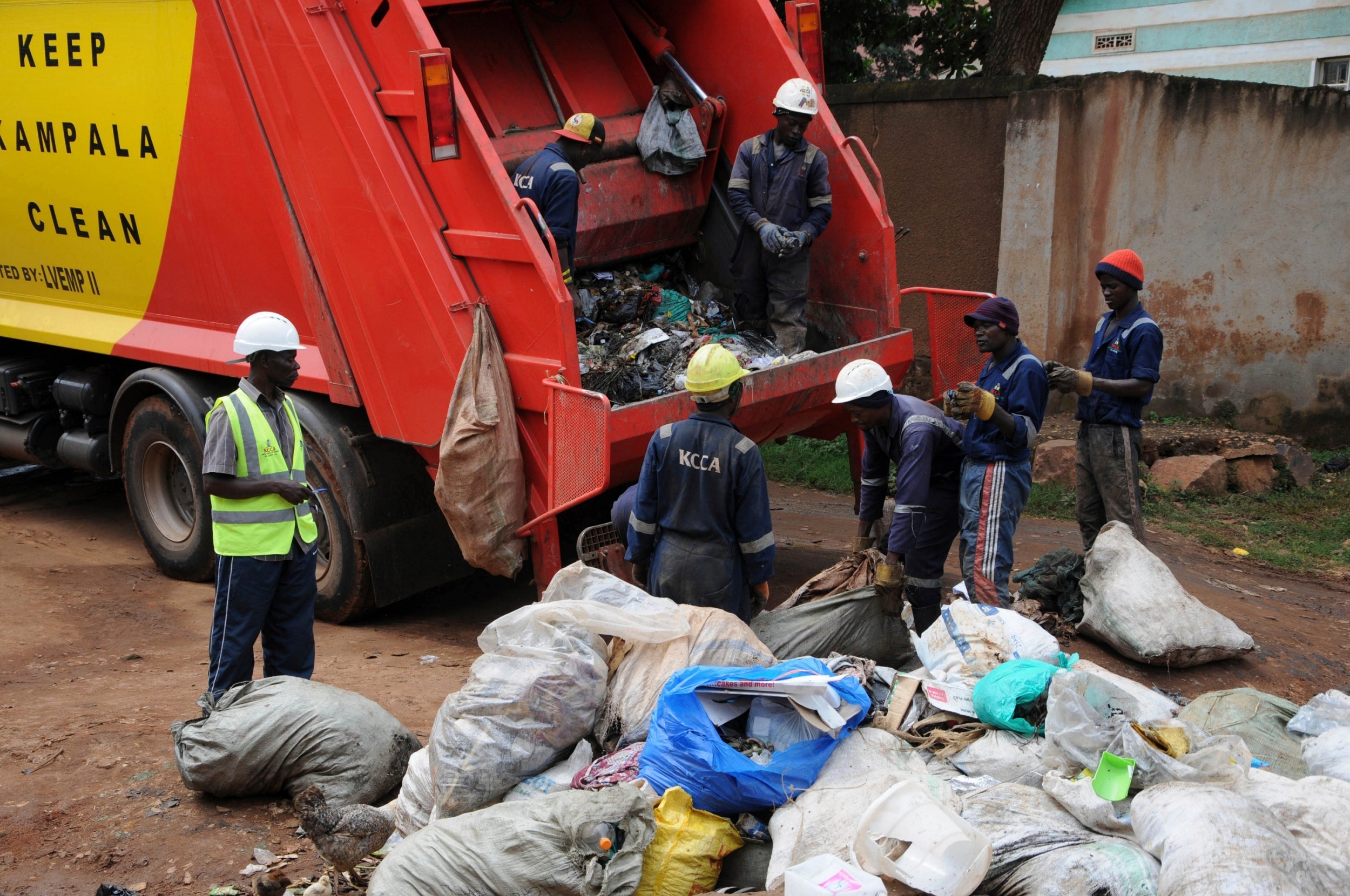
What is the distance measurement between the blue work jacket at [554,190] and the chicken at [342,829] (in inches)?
88.1

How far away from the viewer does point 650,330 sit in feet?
15.6

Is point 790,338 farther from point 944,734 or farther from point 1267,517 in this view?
point 1267,517

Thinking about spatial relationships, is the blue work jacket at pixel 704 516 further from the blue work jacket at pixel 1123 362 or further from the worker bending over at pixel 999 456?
the blue work jacket at pixel 1123 362

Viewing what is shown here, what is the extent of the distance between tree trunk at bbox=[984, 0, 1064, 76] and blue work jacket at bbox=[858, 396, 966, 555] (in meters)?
5.19

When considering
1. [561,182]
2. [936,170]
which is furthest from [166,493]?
[936,170]

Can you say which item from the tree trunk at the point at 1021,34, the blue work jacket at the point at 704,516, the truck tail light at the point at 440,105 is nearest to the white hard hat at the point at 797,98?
the truck tail light at the point at 440,105

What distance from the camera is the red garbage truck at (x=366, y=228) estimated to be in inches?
158

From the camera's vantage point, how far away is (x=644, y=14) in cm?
519

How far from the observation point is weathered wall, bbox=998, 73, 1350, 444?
6781mm

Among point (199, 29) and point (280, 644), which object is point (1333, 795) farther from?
point (199, 29)

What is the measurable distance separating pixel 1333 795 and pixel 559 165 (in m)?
3.23

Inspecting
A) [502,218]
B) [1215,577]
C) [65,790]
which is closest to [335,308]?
[502,218]

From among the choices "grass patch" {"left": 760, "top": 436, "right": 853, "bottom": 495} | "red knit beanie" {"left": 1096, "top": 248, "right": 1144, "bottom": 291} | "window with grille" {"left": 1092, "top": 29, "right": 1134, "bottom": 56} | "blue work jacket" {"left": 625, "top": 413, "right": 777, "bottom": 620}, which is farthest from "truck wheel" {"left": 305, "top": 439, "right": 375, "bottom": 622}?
"window with grille" {"left": 1092, "top": 29, "right": 1134, "bottom": 56}

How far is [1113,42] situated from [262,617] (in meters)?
17.0
